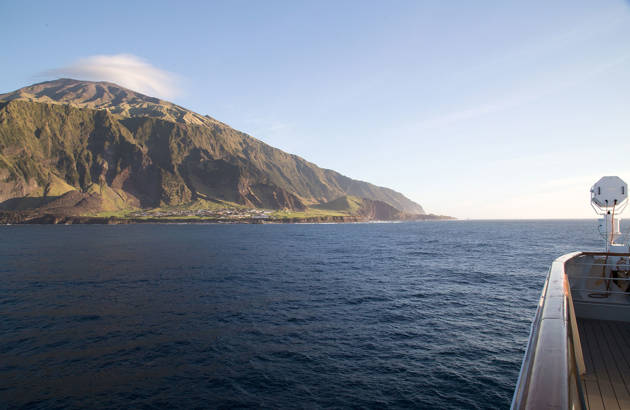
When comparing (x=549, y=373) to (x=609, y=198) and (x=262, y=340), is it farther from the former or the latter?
(x=609, y=198)

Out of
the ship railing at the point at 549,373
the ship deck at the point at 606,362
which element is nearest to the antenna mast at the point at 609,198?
the ship deck at the point at 606,362

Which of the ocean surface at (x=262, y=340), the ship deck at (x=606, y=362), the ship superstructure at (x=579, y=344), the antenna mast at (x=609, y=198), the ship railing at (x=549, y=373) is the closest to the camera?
the ship railing at (x=549, y=373)

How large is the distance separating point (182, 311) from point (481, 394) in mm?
22579

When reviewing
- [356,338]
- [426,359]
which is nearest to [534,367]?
[426,359]

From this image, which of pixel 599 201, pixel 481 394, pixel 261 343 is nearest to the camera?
pixel 481 394

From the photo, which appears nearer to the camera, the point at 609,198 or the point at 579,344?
the point at 579,344

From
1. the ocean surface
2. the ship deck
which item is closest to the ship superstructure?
the ship deck

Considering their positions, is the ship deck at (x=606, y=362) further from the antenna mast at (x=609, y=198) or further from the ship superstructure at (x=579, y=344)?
the antenna mast at (x=609, y=198)

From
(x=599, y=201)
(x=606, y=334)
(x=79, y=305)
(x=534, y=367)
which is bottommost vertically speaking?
(x=79, y=305)

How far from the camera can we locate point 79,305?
2861cm

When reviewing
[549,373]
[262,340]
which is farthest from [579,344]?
[262,340]

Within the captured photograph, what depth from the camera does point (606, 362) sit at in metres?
8.69

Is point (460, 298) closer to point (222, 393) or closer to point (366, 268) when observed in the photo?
point (366, 268)

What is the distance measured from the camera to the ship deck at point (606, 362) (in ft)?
23.7
